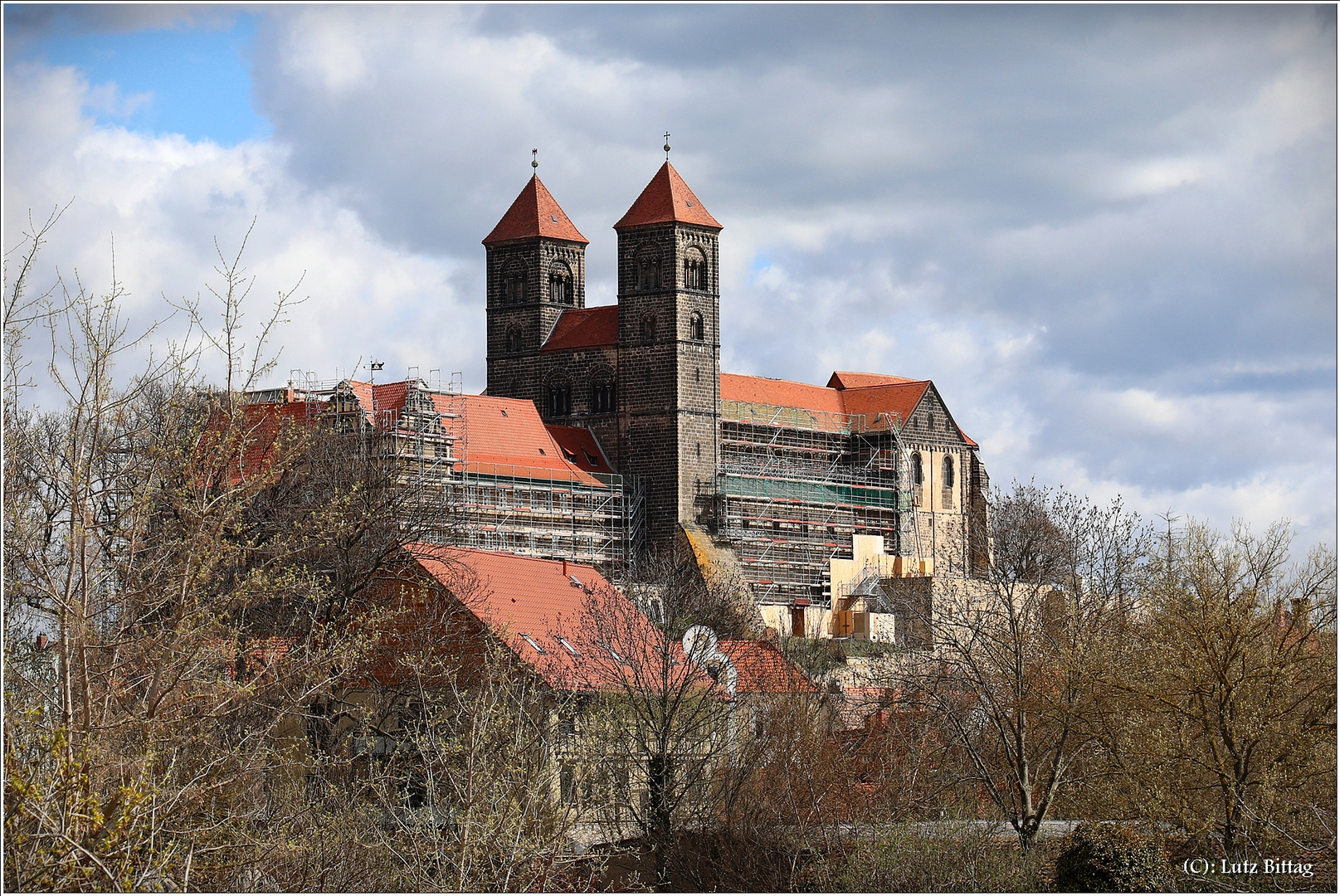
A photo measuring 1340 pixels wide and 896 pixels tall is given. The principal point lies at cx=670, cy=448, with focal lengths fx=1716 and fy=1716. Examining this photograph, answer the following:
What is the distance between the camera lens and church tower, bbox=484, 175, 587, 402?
68.8 m

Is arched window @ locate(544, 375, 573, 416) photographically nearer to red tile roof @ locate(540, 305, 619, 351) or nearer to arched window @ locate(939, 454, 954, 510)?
red tile roof @ locate(540, 305, 619, 351)

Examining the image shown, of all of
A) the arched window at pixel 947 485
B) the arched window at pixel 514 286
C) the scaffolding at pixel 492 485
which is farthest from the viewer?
the arched window at pixel 947 485

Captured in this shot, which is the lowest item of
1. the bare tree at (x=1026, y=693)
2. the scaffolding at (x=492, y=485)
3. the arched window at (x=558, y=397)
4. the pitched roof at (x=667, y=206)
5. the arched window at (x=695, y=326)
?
the bare tree at (x=1026, y=693)

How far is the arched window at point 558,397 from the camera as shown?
6719cm

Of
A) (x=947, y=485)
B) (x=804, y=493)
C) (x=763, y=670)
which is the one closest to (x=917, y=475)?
(x=947, y=485)

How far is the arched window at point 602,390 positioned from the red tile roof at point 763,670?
105ft

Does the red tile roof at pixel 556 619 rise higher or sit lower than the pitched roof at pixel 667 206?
lower

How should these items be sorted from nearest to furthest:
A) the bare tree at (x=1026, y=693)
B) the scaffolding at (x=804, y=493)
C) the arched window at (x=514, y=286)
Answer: the bare tree at (x=1026, y=693) → the scaffolding at (x=804, y=493) → the arched window at (x=514, y=286)

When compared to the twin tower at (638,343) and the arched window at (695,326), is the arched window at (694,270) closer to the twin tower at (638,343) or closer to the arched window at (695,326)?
the twin tower at (638,343)

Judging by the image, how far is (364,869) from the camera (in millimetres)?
17844

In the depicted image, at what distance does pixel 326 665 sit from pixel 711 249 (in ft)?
171

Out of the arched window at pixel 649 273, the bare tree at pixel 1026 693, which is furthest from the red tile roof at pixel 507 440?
the bare tree at pixel 1026 693

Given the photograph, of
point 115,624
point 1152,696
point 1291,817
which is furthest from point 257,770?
point 1291,817

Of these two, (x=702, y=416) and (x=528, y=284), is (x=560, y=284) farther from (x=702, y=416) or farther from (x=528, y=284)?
(x=702, y=416)
